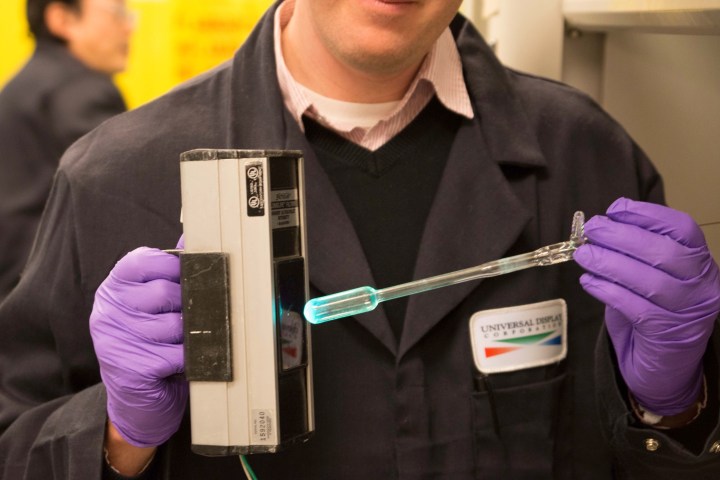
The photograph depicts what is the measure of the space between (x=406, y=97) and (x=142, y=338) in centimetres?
51

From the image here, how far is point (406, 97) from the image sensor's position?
129cm

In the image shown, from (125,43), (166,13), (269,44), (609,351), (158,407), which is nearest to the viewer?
(158,407)

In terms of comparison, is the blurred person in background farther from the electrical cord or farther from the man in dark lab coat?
the electrical cord

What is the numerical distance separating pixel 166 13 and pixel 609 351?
8.44 ft

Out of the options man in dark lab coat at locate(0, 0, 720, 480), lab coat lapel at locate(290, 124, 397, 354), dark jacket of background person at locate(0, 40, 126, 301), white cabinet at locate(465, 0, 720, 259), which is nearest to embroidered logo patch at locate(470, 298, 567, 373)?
man in dark lab coat at locate(0, 0, 720, 480)

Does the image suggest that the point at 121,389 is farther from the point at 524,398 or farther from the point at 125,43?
the point at 125,43

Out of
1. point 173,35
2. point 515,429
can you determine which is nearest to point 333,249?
point 515,429

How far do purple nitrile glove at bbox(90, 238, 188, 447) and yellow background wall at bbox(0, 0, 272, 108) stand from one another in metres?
2.43

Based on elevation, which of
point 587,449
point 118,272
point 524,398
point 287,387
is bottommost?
point 587,449

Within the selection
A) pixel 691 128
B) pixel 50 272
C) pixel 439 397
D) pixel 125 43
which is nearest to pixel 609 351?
pixel 439 397

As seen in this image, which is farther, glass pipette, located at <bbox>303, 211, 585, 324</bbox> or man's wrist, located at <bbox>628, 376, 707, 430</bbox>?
man's wrist, located at <bbox>628, 376, 707, 430</bbox>

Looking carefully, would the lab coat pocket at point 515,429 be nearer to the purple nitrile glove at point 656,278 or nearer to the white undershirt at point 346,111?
the purple nitrile glove at point 656,278

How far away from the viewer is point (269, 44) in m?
1.32

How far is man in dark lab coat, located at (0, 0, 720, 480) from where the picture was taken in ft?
3.84
